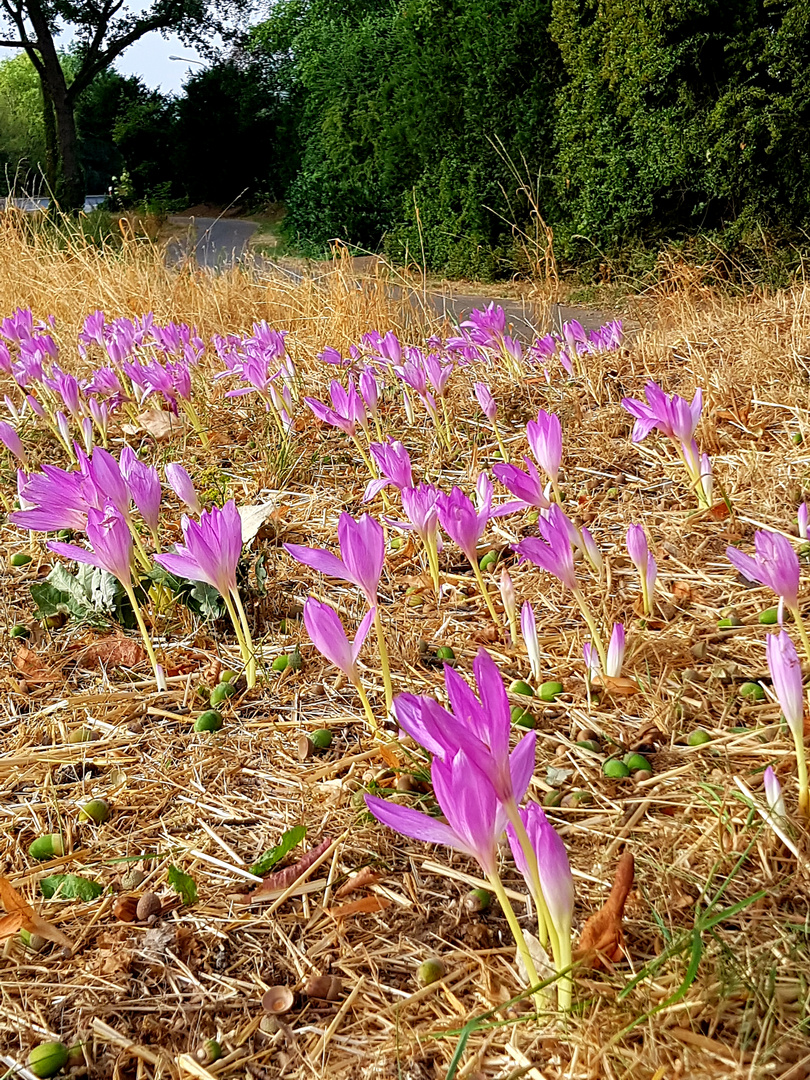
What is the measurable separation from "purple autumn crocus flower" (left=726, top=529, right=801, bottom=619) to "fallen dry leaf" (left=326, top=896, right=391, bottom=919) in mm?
661

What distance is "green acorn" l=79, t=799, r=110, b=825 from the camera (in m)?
1.39

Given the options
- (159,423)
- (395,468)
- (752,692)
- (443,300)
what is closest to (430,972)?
(752,692)

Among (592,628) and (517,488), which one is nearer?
(592,628)

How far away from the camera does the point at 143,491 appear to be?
1790 millimetres

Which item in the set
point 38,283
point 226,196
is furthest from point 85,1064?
point 226,196

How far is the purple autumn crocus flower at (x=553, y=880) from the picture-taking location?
0.78 m

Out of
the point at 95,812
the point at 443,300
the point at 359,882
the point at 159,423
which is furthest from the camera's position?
the point at 443,300

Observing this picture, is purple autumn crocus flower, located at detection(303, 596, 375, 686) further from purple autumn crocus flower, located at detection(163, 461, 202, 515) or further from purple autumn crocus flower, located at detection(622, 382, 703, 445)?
purple autumn crocus flower, located at detection(622, 382, 703, 445)

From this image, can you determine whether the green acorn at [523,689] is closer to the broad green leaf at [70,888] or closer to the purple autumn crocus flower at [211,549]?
the purple autumn crocus flower at [211,549]

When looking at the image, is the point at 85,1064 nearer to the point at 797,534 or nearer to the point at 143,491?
the point at 143,491

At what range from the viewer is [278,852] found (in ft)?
4.09

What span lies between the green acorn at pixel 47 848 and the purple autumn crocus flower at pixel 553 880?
79 cm

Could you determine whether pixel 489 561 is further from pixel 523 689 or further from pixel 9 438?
pixel 9 438

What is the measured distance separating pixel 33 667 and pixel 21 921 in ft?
2.80
